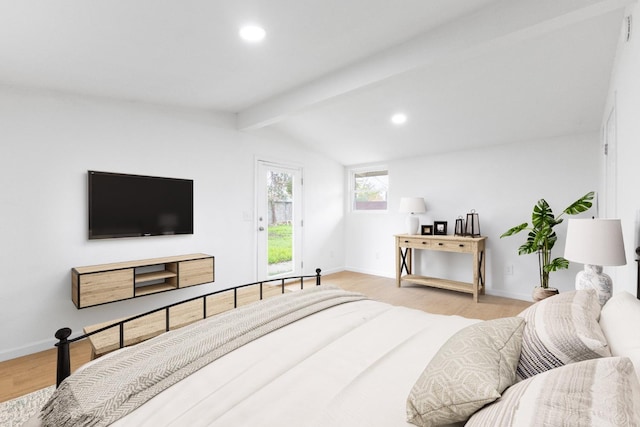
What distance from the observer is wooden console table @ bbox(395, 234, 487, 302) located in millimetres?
3967

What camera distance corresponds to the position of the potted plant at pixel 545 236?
11.1 feet

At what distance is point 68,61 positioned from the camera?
229cm

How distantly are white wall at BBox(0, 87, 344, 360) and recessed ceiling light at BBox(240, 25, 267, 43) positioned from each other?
1762 mm

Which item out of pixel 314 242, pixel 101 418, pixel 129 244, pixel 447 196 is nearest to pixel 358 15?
pixel 101 418

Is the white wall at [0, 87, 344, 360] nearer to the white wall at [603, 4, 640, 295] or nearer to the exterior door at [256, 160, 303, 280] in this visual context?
the exterior door at [256, 160, 303, 280]

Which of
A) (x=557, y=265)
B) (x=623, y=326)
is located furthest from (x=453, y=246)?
(x=623, y=326)

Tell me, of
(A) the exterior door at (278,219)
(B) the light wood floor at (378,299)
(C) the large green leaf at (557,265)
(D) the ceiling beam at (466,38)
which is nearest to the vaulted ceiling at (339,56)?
(D) the ceiling beam at (466,38)

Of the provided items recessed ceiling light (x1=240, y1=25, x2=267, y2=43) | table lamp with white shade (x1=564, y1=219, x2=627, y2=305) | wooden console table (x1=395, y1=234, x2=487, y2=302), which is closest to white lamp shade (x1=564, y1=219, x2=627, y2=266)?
table lamp with white shade (x1=564, y1=219, x2=627, y2=305)

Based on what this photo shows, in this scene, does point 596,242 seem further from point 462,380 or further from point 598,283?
point 462,380

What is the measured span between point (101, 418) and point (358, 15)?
2.35m

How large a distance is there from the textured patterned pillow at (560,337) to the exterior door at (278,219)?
369 cm

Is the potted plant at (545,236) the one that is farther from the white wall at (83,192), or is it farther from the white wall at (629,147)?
the white wall at (83,192)

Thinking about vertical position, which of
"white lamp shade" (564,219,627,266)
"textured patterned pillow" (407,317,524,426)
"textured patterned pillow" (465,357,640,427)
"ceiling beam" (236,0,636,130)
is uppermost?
"ceiling beam" (236,0,636,130)

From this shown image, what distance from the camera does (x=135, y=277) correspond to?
9.85 feet
